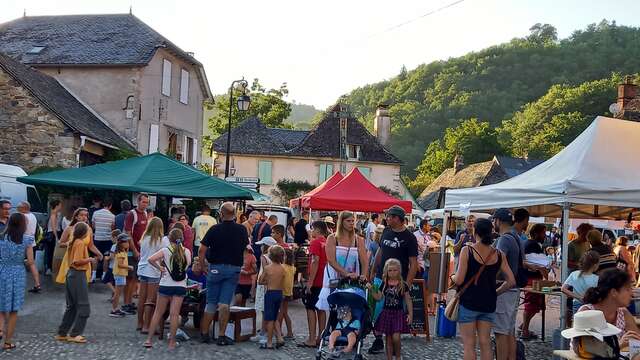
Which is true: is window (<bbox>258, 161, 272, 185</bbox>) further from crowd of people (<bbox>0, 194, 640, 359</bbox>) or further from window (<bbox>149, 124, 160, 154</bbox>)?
crowd of people (<bbox>0, 194, 640, 359</bbox>)

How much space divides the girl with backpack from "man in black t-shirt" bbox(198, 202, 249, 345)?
302mm

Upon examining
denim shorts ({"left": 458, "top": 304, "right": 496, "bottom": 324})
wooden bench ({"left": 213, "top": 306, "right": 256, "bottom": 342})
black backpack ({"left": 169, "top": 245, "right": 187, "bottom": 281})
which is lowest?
wooden bench ({"left": 213, "top": 306, "right": 256, "bottom": 342})

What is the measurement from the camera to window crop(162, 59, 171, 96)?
27.4 metres

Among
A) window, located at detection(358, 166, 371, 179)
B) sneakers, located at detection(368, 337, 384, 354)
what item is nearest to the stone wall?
sneakers, located at detection(368, 337, 384, 354)

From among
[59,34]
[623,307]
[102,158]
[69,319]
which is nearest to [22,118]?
[102,158]

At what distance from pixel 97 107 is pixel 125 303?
639 inches

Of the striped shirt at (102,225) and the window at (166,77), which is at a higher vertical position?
the window at (166,77)

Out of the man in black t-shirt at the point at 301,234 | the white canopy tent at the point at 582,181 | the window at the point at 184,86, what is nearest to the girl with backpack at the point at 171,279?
the white canopy tent at the point at 582,181

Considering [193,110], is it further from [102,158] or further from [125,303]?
[125,303]

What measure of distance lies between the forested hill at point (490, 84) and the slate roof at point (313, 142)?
2360 cm

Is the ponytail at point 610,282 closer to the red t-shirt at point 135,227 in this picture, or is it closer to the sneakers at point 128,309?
the sneakers at point 128,309

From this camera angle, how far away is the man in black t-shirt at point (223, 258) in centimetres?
915

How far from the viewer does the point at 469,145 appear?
6819 cm

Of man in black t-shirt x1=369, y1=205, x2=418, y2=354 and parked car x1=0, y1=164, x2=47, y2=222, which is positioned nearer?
man in black t-shirt x1=369, y1=205, x2=418, y2=354
